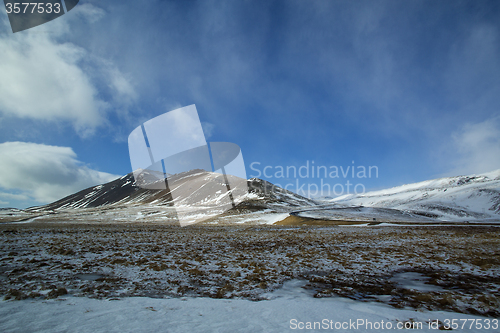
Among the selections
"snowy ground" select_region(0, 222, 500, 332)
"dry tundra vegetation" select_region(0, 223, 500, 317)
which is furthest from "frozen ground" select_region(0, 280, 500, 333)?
"dry tundra vegetation" select_region(0, 223, 500, 317)

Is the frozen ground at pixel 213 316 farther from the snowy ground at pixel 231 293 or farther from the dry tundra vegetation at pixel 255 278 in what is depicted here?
the dry tundra vegetation at pixel 255 278

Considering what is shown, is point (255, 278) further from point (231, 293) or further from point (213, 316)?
point (213, 316)

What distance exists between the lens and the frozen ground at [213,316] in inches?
157

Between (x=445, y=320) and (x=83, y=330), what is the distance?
23.1ft

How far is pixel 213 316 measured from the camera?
457cm

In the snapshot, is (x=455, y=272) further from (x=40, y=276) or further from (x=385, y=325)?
(x=40, y=276)

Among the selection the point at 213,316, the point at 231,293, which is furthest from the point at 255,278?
the point at 213,316

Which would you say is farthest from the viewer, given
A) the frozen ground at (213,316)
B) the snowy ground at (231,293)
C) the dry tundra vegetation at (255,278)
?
the dry tundra vegetation at (255,278)

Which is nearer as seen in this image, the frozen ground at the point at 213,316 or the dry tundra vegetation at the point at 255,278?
the frozen ground at the point at 213,316

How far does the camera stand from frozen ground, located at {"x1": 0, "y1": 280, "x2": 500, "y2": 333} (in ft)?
13.1

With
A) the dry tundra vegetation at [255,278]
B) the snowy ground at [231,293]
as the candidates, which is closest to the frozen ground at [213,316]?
the snowy ground at [231,293]

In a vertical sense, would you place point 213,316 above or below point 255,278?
above

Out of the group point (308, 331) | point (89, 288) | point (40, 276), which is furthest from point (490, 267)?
point (40, 276)

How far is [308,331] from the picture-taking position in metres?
4.09
